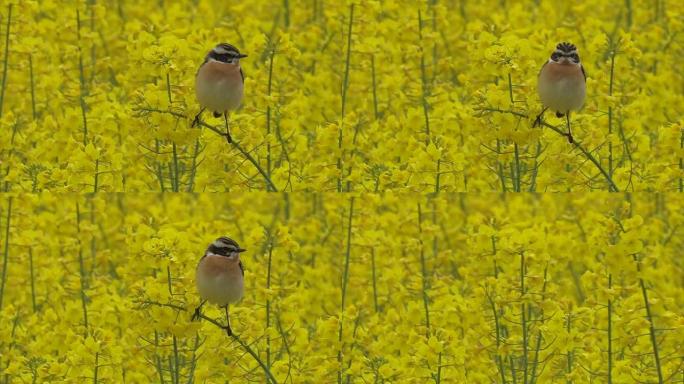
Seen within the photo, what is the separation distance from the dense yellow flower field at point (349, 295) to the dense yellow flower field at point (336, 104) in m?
0.34

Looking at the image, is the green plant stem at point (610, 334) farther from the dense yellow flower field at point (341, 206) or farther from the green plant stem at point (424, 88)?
the green plant stem at point (424, 88)

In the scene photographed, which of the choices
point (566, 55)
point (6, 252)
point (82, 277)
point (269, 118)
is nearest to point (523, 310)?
point (566, 55)

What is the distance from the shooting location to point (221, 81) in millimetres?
9609

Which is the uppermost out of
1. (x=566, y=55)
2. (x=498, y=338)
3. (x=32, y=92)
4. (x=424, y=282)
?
(x=566, y=55)

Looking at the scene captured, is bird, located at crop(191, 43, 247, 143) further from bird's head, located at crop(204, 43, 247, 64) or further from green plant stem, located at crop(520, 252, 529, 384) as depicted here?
green plant stem, located at crop(520, 252, 529, 384)

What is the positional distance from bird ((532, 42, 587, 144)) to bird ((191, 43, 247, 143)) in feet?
5.70

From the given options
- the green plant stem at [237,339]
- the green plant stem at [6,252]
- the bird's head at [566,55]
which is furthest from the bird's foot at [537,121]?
the green plant stem at [6,252]

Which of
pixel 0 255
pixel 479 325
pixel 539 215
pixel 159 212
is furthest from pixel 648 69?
pixel 0 255

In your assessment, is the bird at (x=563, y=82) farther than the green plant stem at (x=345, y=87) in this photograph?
No

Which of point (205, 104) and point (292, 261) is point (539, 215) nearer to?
point (292, 261)

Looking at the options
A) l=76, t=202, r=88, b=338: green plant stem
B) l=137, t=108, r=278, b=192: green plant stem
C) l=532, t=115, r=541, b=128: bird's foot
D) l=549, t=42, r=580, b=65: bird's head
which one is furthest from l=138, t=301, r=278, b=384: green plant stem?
l=549, t=42, r=580, b=65: bird's head

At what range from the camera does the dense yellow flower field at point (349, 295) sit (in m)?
10.1

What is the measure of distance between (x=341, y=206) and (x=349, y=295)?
590 millimetres

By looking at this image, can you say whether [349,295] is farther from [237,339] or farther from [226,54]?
[226,54]
